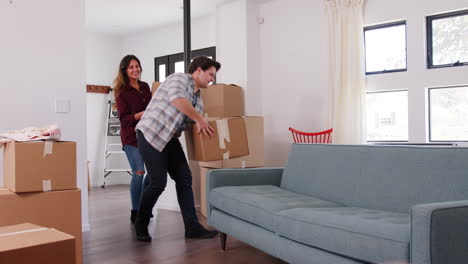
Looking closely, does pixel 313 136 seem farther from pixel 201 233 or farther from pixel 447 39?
pixel 201 233

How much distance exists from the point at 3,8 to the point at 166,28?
13.6ft

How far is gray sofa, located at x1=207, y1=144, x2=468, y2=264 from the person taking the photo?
163 centimetres

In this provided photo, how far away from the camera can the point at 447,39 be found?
4.65 metres

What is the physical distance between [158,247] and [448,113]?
10.8 feet

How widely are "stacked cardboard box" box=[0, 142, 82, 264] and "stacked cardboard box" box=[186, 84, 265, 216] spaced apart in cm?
89

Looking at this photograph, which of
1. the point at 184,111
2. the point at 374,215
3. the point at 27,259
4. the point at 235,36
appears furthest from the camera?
the point at 235,36

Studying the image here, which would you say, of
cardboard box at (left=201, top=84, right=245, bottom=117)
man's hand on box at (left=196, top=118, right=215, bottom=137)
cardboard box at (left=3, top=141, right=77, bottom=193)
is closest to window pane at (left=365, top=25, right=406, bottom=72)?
cardboard box at (left=201, top=84, right=245, bottom=117)

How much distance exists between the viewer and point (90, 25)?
715 centimetres

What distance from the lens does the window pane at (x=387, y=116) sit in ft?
16.6

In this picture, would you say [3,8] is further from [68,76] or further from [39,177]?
[39,177]

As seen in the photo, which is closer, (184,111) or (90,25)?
(184,111)

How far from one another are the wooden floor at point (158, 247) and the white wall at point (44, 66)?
35 cm

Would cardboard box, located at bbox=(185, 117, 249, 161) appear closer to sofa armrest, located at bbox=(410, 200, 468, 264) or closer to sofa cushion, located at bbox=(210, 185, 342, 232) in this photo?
sofa cushion, located at bbox=(210, 185, 342, 232)

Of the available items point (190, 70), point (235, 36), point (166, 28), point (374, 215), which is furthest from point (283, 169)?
point (166, 28)
